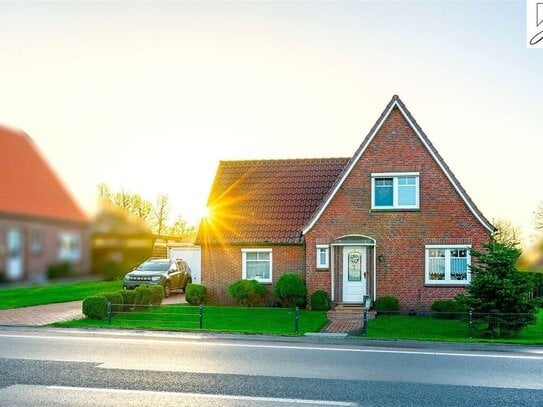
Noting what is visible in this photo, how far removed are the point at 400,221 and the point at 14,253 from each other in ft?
99.3

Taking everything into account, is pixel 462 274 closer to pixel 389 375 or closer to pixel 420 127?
pixel 420 127

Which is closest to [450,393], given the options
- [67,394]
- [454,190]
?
[67,394]

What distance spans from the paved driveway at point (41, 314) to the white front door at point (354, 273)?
12.4 m

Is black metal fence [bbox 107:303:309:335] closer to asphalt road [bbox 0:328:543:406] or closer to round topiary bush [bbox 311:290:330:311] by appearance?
round topiary bush [bbox 311:290:330:311]

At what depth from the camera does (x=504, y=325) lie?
21.6 meters

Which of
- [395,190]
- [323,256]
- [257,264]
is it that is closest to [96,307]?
[257,264]

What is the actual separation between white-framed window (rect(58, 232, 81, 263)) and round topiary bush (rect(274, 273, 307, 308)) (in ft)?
96.4

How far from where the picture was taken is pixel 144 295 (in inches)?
1078

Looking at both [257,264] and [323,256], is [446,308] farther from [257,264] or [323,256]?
[257,264]

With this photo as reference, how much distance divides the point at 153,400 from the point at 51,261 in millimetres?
11290

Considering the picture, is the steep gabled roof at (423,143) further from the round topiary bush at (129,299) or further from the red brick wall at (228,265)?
the round topiary bush at (129,299)

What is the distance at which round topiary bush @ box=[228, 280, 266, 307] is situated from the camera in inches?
1214

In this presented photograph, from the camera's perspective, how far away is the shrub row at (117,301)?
24500 millimetres

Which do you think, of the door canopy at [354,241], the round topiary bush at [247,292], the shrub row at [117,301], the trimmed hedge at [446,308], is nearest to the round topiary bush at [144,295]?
the shrub row at [117,301]
